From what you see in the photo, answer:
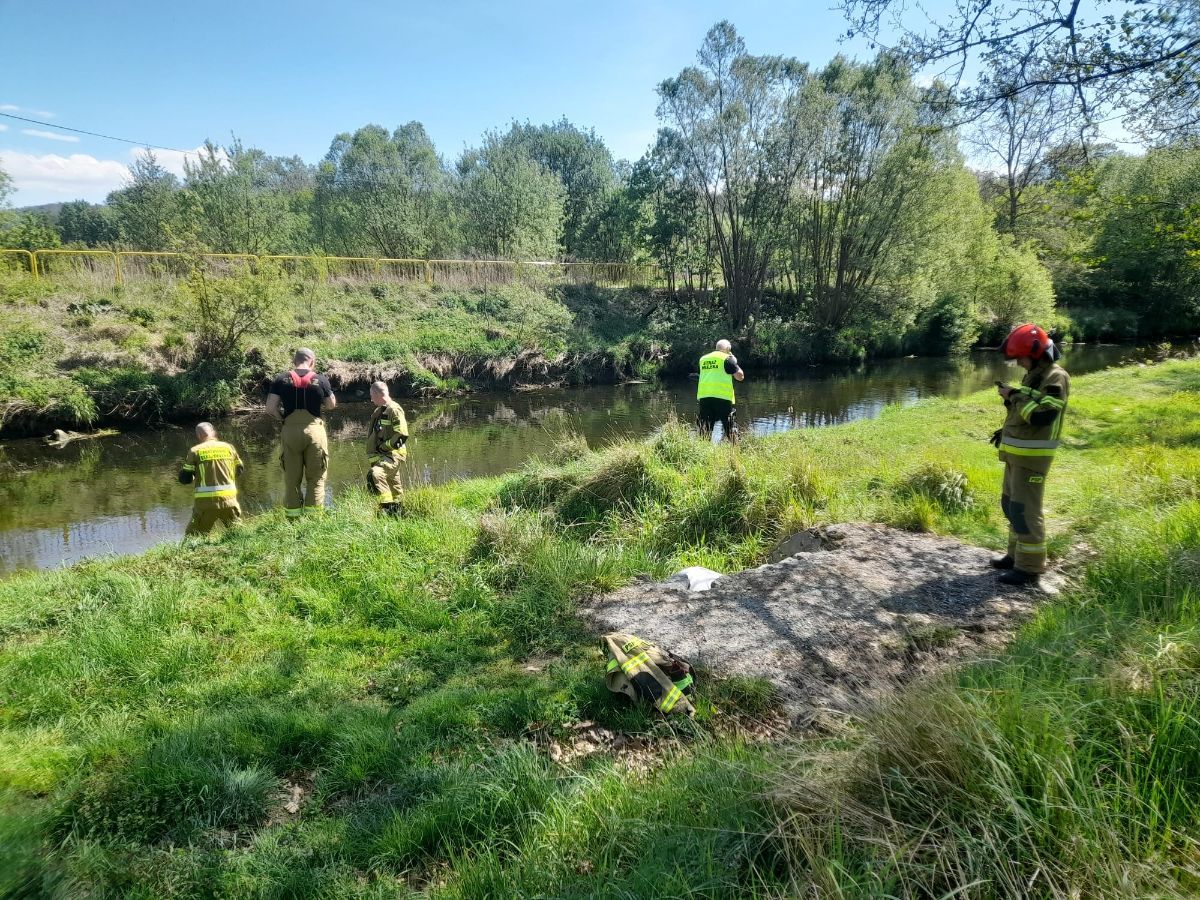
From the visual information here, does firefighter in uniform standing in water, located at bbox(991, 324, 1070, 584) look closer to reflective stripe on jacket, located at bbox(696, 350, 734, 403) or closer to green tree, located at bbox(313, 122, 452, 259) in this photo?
reflective stripe on jacket, located at bbox(696, 350, 734, 403)

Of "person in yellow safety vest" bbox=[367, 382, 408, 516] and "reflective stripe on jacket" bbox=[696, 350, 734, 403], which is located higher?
"reflective stripe on jacket" bbox=[696, 350, 734, 403]

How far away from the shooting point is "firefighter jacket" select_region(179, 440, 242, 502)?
25.4 ft

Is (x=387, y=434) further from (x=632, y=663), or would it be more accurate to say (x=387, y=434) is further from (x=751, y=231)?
(x=751, y=231)

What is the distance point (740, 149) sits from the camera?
28.5 meters

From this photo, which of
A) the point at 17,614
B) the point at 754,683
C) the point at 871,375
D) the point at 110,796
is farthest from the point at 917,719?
the point at 871,375

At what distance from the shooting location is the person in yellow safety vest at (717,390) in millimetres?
10664

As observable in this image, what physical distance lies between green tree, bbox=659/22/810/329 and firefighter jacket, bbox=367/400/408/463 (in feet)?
79.8

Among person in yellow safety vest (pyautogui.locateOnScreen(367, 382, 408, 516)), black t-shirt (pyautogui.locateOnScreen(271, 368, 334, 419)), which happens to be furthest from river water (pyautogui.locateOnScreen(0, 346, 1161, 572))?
black t-shirt (pyautogui.locateOnScreen(271, 368, 334, 419))

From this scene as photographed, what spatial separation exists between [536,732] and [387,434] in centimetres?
644

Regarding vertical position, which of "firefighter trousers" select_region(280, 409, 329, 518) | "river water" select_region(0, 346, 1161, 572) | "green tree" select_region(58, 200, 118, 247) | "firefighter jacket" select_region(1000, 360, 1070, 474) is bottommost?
"river water" select_region(0, 346, 1161, 572)

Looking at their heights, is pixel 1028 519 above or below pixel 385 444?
Result: below

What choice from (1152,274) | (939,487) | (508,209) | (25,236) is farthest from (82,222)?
(1152,274)

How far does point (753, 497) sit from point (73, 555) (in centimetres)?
961

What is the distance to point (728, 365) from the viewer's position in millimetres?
10680
